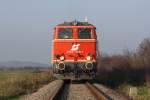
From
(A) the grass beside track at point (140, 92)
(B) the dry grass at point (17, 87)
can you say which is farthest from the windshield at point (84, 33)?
(B) the dry grass at point (17, 87)

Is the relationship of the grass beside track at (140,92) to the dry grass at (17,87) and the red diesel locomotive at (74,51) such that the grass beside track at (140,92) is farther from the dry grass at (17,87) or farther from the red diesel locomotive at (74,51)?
the dry grass at (17,87)

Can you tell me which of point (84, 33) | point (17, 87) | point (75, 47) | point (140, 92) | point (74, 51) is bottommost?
point (140, 92)

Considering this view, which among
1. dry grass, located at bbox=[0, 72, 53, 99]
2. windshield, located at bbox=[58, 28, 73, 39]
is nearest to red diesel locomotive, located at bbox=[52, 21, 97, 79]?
windshield, located at bbox=[58, 28, 73, 39]

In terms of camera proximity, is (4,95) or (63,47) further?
(63,47)

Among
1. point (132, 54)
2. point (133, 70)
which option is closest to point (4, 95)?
point (133, 70)

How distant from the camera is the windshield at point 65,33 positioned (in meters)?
28.0

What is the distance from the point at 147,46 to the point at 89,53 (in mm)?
20760

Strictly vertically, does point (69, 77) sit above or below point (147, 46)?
below

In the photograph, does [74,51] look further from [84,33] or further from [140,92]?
[140,92]

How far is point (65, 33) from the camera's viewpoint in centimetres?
2819

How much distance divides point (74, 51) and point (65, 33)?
4.07ft

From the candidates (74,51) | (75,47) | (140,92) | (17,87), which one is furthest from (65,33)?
(140,92)

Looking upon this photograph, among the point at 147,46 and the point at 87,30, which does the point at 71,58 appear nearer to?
the point at 87,30

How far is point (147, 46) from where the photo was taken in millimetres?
47438
